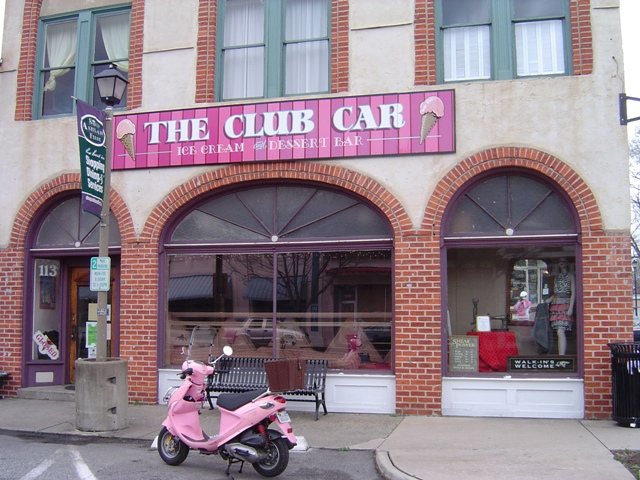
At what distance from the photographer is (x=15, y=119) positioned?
12000mm

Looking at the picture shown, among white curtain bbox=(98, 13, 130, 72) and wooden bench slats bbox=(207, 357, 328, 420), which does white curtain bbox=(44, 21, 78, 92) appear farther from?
wooden bench slats bbox=(207, 357, 328, 420)

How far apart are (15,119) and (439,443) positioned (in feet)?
29.8

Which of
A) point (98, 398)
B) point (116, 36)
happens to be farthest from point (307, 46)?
point (98, 398)

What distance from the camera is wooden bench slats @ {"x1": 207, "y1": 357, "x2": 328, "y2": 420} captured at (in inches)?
388

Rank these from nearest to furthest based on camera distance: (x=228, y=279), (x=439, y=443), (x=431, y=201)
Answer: (x=439, y=443), (x=431, y=201), (x=228, y=279)

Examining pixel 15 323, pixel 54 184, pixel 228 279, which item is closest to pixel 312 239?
pixel 228 279

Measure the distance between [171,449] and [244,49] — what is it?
664 centimetres

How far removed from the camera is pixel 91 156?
9297mm

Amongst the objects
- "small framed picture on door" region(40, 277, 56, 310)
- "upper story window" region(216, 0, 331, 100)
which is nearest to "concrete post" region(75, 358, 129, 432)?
"small framed picture on door" region(40, 277, 56, 310)

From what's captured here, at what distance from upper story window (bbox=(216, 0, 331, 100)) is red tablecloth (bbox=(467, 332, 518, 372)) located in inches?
178

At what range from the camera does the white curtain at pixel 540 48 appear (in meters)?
9.98

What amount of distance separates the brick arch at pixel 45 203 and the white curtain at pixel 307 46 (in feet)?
11.0

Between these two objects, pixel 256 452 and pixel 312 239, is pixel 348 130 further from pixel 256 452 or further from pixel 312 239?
pixel 256 452

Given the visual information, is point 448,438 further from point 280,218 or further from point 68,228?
point 68,228
